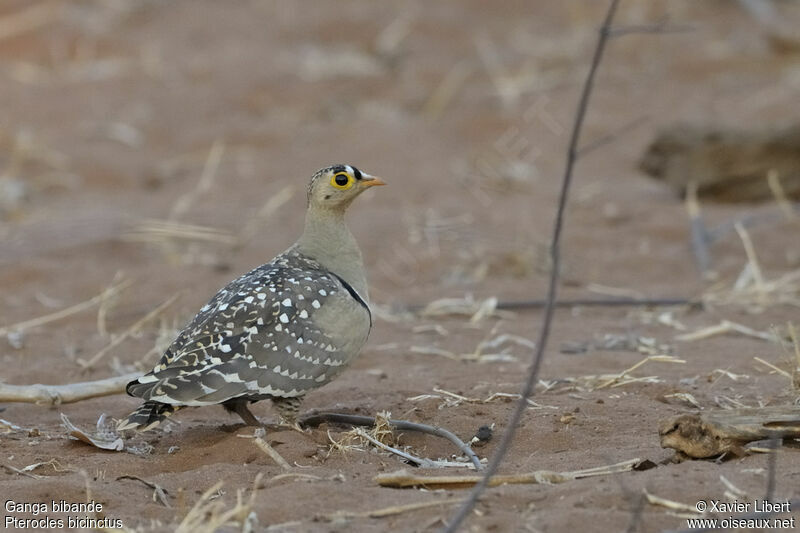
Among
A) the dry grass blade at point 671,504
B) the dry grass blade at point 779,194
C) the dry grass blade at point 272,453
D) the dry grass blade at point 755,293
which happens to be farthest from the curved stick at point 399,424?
the dry grass blade at point 779,194

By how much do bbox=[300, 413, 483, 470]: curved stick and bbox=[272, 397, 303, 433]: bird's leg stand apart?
0.11 metres

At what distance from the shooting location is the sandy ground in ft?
13.7

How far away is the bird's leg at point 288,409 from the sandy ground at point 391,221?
0.16 meters

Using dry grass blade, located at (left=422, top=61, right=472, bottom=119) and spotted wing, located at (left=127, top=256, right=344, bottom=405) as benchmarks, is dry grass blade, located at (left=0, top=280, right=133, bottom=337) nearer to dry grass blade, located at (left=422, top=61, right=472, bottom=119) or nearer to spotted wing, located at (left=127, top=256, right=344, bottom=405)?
spotted wing, located at (left=127, top=256, right=344, bottom=405)

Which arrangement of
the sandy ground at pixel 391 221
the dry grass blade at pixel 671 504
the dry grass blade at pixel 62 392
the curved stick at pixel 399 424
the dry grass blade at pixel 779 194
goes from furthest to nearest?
the dry grass blade at pixel 779 194 → the dry grass blade at pixel 62 392 → the curved stick at pixel 399 424 → the sandy ground at pixel 391 221 → the dry grass blade at pixel 671 504

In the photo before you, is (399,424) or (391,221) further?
(391,221)

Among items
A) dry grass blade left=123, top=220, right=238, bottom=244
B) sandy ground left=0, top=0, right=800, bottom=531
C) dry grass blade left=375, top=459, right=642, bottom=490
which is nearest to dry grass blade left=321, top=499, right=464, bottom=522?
sandy ground left=0, top=0, right=800, bottom=531

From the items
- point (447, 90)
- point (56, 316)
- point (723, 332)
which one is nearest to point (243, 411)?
point (56, 316)

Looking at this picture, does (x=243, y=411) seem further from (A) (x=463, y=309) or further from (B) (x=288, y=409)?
(A) (x=463, y=309)

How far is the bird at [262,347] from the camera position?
4.49m

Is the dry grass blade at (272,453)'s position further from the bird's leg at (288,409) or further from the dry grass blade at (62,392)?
the dry grass blade at (62,392)

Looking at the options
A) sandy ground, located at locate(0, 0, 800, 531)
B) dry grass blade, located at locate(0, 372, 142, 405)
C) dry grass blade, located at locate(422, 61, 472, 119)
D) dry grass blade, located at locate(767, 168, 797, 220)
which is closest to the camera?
sandy ground, located at locate(0, 0, 800, 531)

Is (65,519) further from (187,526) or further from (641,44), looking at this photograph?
(641,44)

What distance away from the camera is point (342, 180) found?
5.32 meters
